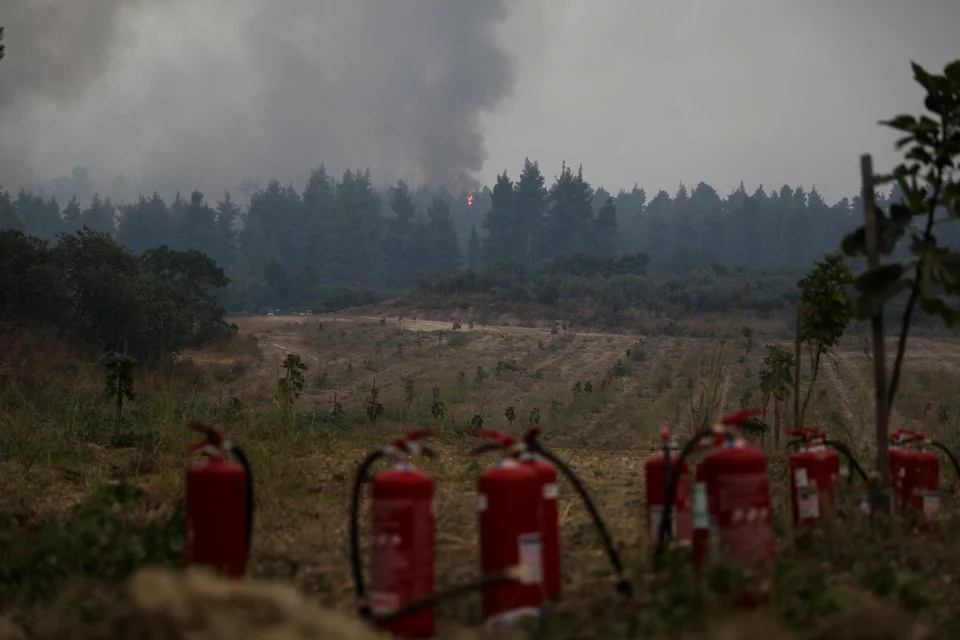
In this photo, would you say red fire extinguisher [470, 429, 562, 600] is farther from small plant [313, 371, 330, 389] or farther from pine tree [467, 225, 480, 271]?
pine tree [467, 225, 480, 271]

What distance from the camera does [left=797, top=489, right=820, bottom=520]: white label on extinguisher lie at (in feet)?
17.1

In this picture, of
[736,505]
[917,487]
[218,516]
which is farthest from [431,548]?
[917,487]

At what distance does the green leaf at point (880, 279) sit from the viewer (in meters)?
5.14

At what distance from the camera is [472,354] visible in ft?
95.7

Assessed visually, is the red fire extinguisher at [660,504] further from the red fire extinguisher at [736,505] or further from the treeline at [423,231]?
the treeline at [423,231]

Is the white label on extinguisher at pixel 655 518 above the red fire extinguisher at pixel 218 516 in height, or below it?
below

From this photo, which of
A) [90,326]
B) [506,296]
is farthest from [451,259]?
[90,326]

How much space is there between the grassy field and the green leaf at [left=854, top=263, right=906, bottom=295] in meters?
1.41

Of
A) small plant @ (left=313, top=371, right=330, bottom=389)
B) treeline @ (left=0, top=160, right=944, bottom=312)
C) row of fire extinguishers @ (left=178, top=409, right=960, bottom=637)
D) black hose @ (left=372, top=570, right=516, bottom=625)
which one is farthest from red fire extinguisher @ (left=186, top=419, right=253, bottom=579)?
treeline @ (left=0, top=160, right=944, bottom=312)

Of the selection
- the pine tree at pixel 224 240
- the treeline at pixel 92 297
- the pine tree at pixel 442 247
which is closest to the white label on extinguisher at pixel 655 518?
the treeline at pixel 92 297

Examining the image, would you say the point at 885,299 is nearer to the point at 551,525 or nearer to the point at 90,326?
the point at 551,525

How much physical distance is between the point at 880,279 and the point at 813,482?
132cm

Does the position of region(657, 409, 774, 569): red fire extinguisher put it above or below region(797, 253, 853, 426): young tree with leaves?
below

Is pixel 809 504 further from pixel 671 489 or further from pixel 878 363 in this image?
pixel 671 489
